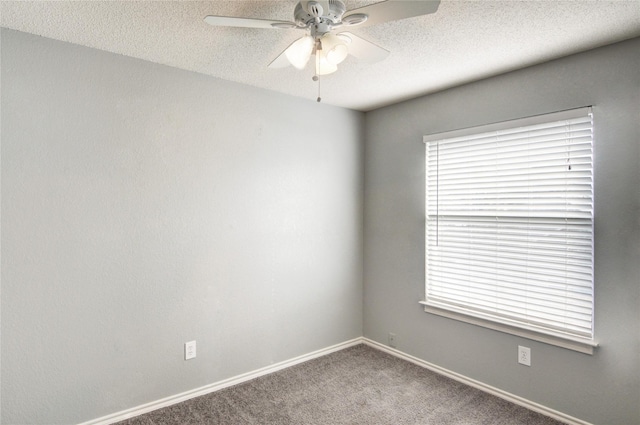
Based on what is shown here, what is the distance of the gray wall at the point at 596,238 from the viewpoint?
82.7 inches

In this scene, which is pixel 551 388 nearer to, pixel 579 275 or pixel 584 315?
pixel 584 315

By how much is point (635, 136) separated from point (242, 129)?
2.59 meters

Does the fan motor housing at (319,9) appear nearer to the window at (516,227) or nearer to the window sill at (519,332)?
the window at (516,227)

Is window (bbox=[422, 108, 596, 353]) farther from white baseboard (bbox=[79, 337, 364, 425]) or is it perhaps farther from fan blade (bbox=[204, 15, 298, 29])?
fan blade (bbox=[204, 15, 298, 29])

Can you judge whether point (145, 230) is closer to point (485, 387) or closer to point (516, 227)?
point (516, 227)

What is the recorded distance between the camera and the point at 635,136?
2.08m

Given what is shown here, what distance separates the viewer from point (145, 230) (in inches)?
95.6

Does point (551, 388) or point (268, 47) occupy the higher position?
→ point (268, 47)

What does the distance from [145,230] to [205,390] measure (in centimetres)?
126

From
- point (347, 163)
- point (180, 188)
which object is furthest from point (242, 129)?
point (347, 163)

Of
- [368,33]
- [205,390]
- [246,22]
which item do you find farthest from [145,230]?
[368,33]

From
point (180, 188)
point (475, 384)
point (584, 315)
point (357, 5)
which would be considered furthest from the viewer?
point (475, 384)

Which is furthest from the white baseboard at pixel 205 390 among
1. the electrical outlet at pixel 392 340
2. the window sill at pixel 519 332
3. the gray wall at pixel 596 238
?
the window sill at pixel 519 332

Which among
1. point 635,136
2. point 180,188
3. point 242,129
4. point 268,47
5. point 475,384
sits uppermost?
point 268,47
